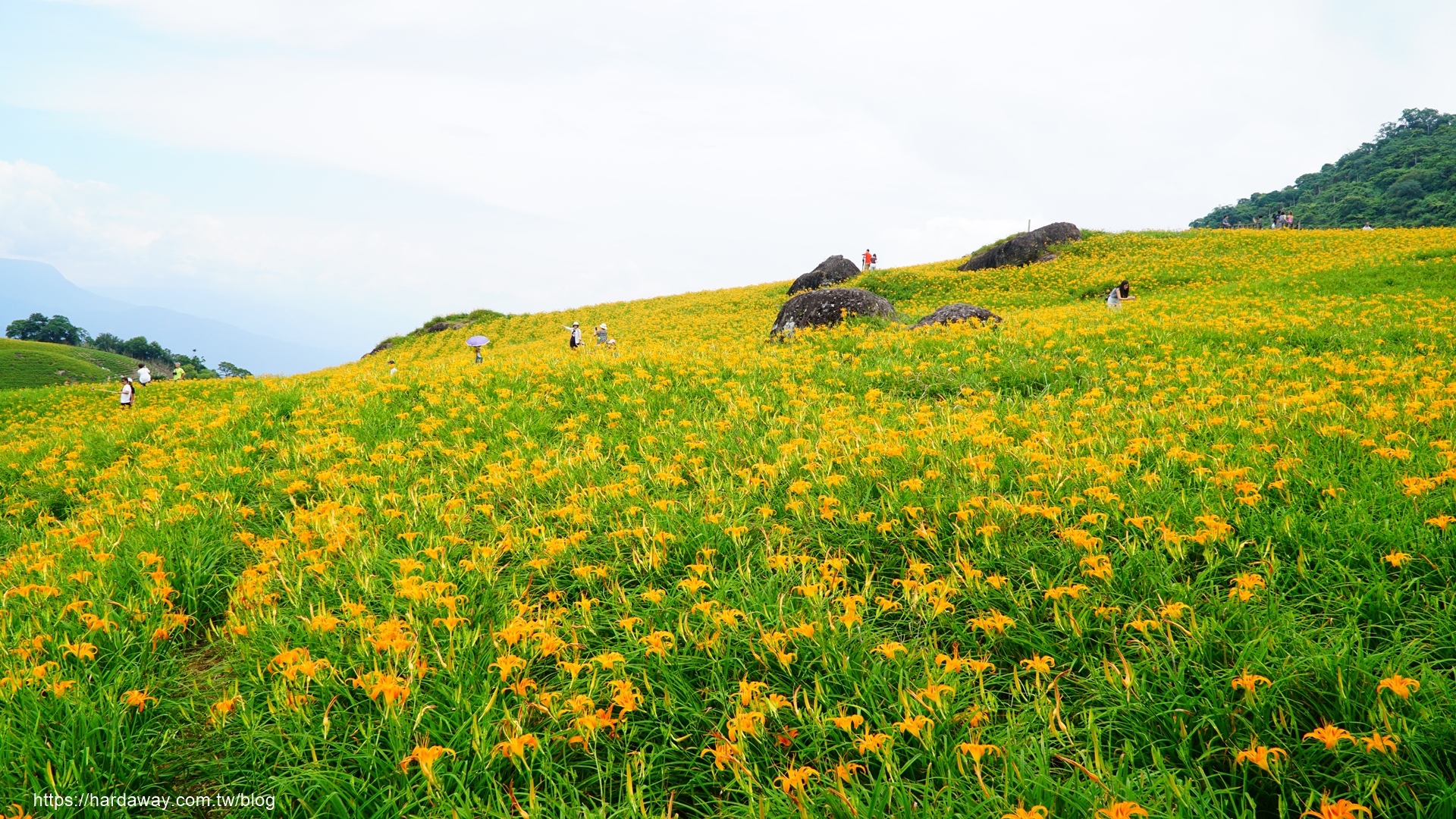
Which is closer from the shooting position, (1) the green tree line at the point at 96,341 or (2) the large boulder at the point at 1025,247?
(2) the large boulder at the point at 1025,247

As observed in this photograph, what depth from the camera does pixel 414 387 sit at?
27.5 feet

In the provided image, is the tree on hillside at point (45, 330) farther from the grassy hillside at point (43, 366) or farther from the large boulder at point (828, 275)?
the large boulder at point (828, 275)

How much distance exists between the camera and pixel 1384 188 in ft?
173

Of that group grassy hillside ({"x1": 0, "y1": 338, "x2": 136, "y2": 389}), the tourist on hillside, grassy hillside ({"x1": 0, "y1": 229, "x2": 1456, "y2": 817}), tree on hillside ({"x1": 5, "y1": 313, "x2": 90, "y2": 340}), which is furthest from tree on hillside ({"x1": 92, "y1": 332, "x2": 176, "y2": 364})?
the tourist on hillside

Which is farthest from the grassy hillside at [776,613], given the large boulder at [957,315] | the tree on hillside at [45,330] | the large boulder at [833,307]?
the tree on hillside at [45,330]

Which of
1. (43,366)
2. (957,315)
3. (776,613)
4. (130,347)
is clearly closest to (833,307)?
(957,315)

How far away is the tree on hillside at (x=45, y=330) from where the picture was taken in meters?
94.4

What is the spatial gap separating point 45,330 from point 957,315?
138 m

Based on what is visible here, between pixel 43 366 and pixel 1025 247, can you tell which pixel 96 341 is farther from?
pixel 1025 247

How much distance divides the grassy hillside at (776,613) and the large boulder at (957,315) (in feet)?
20.4

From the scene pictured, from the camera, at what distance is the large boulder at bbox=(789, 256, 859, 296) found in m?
31.3

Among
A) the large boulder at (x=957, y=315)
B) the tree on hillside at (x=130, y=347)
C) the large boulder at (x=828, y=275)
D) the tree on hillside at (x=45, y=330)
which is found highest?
the tree on hillside at (x=45, y=330)

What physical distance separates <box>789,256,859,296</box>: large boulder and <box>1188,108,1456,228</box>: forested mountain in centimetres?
4035

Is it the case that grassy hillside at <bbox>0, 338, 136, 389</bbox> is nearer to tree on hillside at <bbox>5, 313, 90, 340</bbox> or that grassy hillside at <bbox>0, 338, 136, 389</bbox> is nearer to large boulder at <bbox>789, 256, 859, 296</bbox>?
tree on hillside at <bbox>5, 313, 90, 340</bbox>
